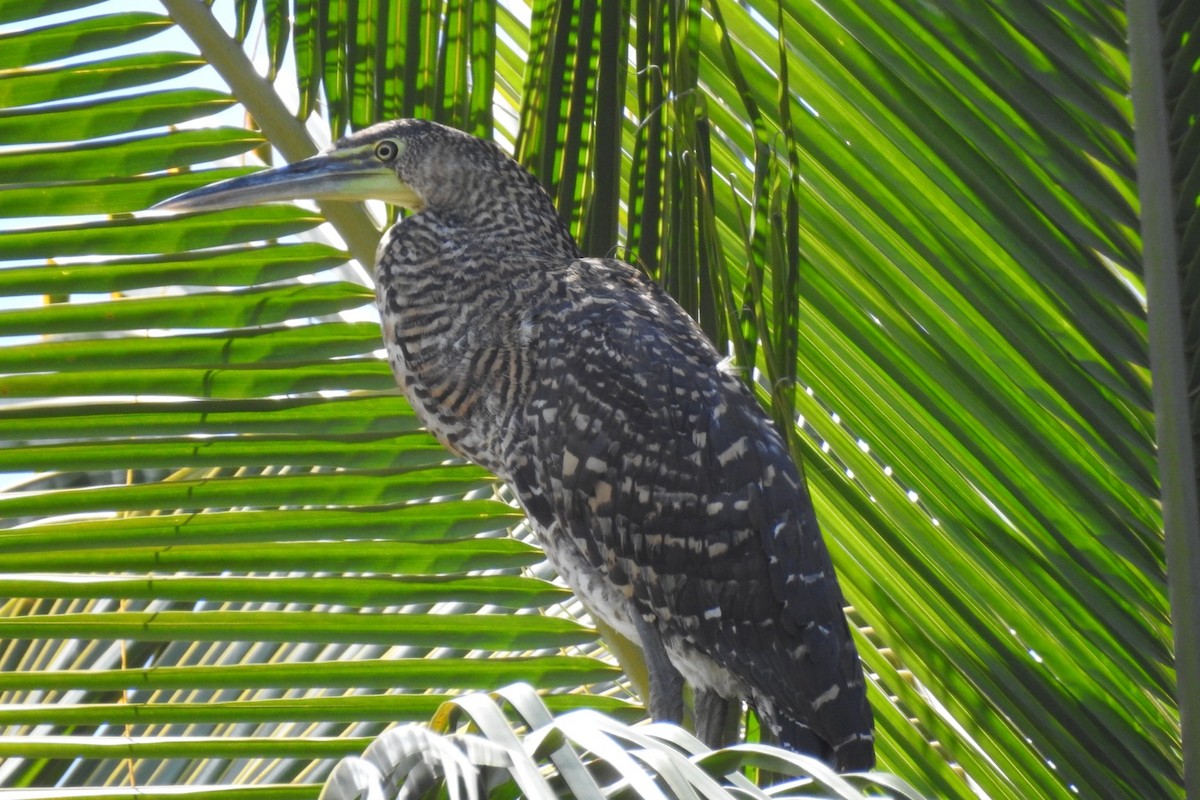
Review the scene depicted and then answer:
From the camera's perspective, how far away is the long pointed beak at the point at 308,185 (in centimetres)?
238

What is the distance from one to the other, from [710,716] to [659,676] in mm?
219

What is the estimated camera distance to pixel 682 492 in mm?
2549

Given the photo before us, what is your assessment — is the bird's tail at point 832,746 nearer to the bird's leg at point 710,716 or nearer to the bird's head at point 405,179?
the bird's leg at point 710,716

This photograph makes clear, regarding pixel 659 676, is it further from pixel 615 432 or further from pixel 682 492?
pixel 615 432

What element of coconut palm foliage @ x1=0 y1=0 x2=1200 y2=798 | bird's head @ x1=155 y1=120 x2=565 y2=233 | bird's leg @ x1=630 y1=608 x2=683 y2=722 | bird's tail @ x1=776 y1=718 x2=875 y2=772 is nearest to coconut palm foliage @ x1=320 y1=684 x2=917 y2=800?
coconut palm foliage @ x1=0 y1=0 x2=1200 y2=798

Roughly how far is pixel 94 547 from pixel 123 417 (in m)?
0.26

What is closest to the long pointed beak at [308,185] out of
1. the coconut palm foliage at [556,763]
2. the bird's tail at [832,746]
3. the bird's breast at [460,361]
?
the bird's breast at [460,361]

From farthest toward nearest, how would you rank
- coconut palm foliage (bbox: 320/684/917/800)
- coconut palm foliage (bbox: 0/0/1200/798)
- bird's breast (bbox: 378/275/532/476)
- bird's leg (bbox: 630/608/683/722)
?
bird's breast (bbox: 378/275/532/476)
bird's leg (bbox: 630/608/683/722)
coconut palm foliage (bbox: 0/0/1200/798)
coconut palm foliage (bbox: 320/684/917/800)

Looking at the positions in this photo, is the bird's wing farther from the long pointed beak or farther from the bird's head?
the long pointed beak

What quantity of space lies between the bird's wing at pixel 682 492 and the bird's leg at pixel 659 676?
0.03m

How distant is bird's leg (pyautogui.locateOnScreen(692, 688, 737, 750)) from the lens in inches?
105

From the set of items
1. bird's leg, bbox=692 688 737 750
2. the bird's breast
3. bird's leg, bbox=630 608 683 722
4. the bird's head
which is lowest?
bird's leg, bbox=692 688 737 750

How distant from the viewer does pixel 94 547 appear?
223cm

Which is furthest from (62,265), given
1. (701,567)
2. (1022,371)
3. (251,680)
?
(1022,371)
